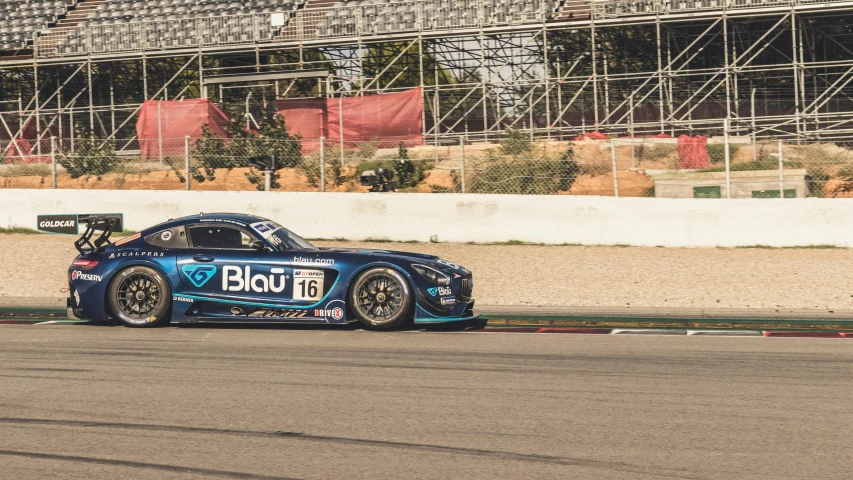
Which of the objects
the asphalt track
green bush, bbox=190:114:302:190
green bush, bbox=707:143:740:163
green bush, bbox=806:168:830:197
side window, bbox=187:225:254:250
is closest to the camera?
the asphalt track

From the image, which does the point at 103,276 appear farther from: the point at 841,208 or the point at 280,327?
the point at 841,208

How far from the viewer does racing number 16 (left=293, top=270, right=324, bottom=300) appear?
10680mm

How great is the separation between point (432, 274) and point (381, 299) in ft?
1.80

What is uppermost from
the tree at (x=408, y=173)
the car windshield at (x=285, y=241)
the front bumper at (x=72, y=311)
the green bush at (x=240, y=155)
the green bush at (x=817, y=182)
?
the green bush at (x=240, y=155)

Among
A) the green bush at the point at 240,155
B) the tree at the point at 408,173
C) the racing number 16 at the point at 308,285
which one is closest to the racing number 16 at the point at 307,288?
the racing number 16 at the point at 308,285

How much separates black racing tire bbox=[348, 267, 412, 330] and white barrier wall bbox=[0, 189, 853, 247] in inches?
314

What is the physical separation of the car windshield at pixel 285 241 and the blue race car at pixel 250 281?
0.02 metres

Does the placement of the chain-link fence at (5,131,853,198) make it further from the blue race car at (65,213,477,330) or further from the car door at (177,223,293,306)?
the car door at (177,223,293,306)

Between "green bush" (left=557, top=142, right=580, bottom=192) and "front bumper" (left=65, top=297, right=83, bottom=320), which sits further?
"green bush" (left=557, top=142, right=580, bottom=192)

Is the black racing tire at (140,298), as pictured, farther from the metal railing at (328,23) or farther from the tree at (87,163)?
the metal railing at (328,23)

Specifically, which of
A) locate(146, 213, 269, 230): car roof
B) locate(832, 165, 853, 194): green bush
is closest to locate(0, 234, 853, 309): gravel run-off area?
locate(832, 165, 853, 194): green bush

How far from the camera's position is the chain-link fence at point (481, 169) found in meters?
19.7

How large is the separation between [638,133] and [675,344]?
21826mm

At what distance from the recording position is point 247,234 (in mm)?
11117
